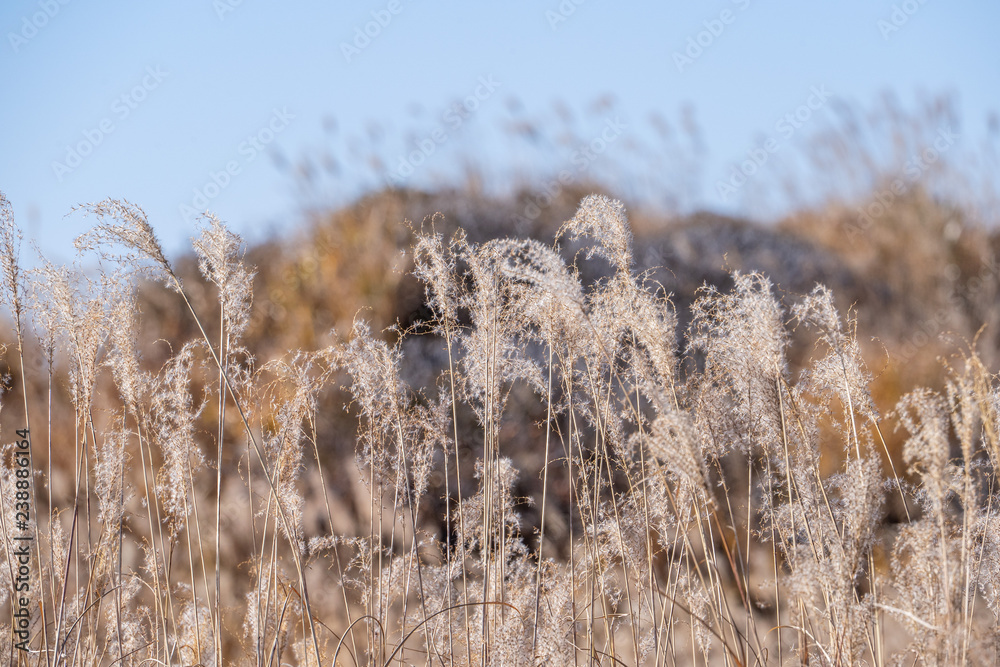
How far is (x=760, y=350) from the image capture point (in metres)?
1.64

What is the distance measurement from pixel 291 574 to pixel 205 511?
1.24 m

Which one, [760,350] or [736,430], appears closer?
[760,350]

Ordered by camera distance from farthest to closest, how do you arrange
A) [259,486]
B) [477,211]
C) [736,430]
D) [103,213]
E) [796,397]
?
[477,211], [259,486], [796,397], [736,430], [103,213]

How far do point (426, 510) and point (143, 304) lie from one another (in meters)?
3.67

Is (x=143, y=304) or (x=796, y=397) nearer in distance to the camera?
(x=796, y=397)

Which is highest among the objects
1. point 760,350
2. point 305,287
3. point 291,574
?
point 305,287

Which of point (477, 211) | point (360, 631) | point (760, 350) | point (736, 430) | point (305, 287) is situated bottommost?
point (360, 631)

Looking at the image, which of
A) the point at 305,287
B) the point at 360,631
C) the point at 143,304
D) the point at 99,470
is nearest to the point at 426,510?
the point at 360,631

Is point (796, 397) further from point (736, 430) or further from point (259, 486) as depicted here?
point (259, 486)

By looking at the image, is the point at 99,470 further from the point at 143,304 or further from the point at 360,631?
the point at 143,304

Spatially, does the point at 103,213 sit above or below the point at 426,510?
above

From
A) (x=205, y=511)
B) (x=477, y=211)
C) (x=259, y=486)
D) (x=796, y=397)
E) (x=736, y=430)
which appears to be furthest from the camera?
(x=477, y=211)

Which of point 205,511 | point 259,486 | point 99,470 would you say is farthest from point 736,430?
point 205,511

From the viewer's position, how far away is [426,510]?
5.12 m
